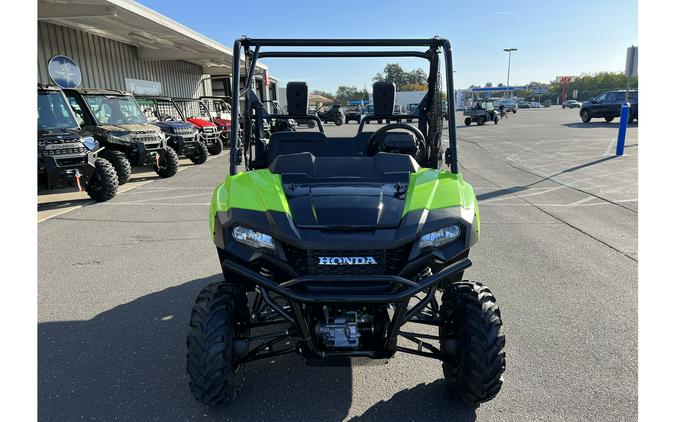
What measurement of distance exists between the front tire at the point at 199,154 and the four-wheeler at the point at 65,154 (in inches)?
191

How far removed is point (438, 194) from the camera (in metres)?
2.39

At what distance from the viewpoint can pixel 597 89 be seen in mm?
92375

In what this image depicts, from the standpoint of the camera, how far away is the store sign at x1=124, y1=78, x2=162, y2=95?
1775 cm

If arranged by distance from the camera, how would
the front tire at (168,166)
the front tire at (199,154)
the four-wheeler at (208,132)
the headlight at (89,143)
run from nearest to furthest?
the headlight at (89,143)
the front tire at (168,166)
the front tire at (199,154)
the four-wheeler at (208,132)

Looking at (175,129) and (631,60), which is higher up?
(631,60)

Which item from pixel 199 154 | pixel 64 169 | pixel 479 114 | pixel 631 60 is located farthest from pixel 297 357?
pixel 479 114

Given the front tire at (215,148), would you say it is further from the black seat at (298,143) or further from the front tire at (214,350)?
the front tire at (214,350)

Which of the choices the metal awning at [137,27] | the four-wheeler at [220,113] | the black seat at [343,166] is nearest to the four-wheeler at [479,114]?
the metal awning at [137,27]

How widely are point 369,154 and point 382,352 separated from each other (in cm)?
182

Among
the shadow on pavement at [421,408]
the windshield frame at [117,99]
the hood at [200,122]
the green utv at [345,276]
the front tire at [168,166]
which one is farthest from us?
the hood at [200,122]

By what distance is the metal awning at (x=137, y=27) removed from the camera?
36.6ft

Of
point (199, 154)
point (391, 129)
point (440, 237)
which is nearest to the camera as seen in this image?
point (440, 237)

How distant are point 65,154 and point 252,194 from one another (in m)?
6.45

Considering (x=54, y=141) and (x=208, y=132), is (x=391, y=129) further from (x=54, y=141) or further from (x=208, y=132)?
(x=208, y=132)
